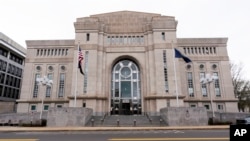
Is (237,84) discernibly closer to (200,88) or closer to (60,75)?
(200,88)

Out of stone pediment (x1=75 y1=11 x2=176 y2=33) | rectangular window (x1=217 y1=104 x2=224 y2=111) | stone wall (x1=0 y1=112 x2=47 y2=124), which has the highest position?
stone pediment (x1=75 y1=11 x2=176 y2=33)

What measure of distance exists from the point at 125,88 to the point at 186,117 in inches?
582

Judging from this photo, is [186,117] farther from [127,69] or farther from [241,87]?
[241,87]

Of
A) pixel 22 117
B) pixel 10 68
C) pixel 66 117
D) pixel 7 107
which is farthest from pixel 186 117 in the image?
pixel 10 68

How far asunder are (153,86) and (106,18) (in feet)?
60.5

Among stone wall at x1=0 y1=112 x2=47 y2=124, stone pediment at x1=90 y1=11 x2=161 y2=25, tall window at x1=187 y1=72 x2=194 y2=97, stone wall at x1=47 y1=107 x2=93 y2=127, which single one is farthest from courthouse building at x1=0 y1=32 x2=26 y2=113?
tall window at x1=187 y1=72 x2=194 y2=97

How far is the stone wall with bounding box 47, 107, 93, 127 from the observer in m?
23.2

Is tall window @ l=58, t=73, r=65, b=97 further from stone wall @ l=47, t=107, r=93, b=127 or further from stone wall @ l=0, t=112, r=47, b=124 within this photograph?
stone wall @ l=47, t=107, r=93, b=127

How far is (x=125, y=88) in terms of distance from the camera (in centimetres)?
3547

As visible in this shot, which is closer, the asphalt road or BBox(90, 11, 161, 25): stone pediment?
the asphalt road

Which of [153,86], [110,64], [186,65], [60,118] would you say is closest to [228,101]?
[186,65]

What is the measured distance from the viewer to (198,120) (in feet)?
75.5

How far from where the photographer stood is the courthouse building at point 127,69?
3338 cm

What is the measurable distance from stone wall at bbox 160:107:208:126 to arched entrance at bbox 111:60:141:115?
11.5 metres
